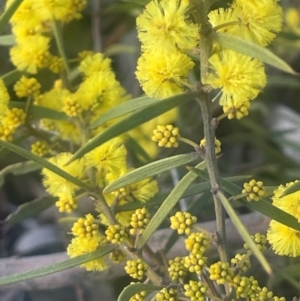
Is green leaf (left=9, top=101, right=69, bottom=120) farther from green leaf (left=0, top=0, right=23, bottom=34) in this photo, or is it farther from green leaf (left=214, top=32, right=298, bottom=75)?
green leaf (left=214, top=32, right=298, bottom=75)

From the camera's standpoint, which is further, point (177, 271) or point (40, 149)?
point (40, 149)

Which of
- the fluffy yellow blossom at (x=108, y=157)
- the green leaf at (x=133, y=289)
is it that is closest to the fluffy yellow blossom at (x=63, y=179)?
the fluffy yellow blossom at (x=108, y=157)

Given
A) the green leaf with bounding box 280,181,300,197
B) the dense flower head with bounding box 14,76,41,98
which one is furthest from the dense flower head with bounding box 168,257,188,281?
the dense flower head with bounding box 14,76,41,98

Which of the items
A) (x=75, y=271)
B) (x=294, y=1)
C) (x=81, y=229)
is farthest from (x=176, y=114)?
(x=294, y=1)

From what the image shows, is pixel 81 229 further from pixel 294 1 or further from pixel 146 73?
pixel 294 1

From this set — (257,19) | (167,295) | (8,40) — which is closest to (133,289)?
(167,295)

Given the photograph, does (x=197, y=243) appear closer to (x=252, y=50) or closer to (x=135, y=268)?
(x=135, y=268)
